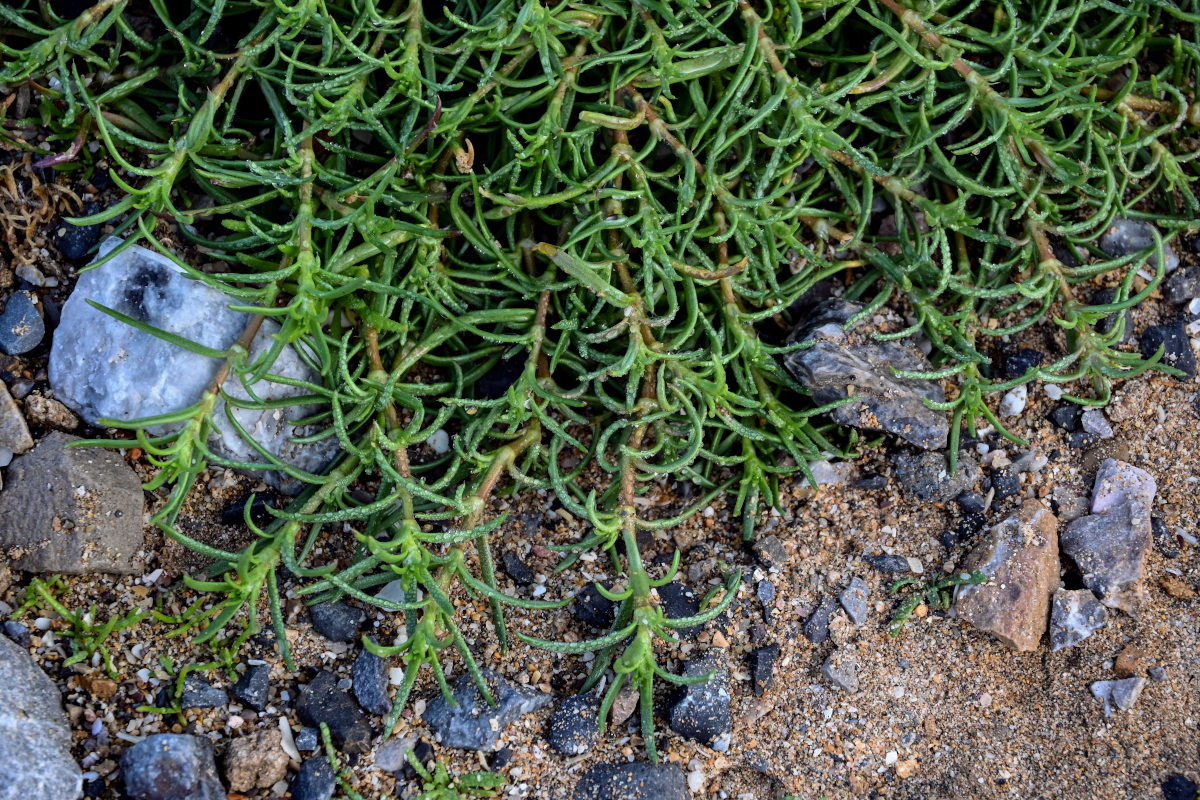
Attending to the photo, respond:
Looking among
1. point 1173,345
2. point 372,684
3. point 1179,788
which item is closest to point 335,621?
point 372,684

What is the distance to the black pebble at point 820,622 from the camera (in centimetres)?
268

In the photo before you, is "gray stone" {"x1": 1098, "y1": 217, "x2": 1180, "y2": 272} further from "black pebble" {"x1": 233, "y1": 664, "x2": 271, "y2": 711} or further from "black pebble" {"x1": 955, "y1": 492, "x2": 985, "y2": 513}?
"black pebble" {"x1": 233, "y1": 664, "x2": 271, "y2": 711}

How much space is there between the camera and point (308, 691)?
98.2 inches

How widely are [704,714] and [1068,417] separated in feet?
4.83

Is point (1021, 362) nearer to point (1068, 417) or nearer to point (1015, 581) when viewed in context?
point (1068, 417)

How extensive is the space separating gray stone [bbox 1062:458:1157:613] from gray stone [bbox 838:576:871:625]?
610 mm

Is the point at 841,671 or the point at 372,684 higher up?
the point at 372,684

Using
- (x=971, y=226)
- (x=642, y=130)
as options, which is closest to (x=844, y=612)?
(x=971, y=226)

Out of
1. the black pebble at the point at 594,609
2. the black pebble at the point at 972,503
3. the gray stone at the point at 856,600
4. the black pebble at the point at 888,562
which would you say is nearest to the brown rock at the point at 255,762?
the black pebble at the point at 594,609

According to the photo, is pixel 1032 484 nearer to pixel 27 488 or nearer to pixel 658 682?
pixel 658 682

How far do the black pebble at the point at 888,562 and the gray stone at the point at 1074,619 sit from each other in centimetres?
42

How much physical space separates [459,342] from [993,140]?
1646 millimetres

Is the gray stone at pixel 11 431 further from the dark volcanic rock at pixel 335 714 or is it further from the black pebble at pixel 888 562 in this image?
the black pebble at pixel 888 562

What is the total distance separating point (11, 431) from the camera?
8.66 ft
